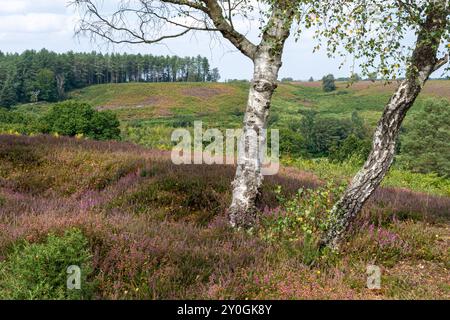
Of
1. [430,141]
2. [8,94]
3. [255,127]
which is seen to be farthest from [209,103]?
[255,127]

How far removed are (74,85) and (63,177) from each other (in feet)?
515

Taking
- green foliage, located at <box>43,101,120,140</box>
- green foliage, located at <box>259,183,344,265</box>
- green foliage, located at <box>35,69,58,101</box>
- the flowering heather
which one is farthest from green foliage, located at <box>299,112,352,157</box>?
green foliage, located at <box>259,183,344,265</box>

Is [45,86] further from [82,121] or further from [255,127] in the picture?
[255,127]

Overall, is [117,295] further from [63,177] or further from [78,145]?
[78,145]

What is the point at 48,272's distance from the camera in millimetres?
4430

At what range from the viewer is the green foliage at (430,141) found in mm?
53281

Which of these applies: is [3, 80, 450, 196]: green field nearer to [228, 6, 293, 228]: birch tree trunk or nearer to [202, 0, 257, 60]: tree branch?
[202, 0, 257, 60]: tree branch

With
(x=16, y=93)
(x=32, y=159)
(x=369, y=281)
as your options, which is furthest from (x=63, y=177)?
(x=16, y=93)

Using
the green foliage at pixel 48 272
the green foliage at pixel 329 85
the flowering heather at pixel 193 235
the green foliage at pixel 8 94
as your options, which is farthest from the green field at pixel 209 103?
the green foliage at pixel 48 272

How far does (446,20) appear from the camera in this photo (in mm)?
6023

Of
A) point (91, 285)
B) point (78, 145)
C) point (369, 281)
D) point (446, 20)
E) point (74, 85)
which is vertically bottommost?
point (369, 281)

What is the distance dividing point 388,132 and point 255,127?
2.20m

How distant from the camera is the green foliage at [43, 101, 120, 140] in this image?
47969mm
